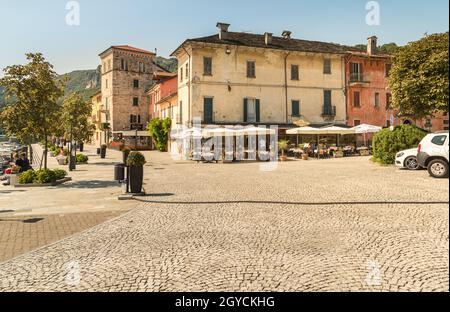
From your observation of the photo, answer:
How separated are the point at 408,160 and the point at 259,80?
1765 centimetres

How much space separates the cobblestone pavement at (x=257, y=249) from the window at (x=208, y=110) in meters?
19.9

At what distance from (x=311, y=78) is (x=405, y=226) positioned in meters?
27.6

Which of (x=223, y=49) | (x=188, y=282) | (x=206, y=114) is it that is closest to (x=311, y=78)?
(x=223, y=49)

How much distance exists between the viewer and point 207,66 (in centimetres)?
2831

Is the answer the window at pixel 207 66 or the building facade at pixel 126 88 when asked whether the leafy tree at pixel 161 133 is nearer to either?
the window at pixel 207 66

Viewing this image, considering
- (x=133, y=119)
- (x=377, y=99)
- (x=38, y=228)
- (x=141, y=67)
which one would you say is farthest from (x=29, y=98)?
(x=141, y=67)

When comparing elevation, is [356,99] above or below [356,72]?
below

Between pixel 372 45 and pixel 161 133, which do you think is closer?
pixel 372 45

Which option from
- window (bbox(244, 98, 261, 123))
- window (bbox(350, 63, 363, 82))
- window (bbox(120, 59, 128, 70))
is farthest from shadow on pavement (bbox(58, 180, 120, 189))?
window (bbox(120, 59, 128, 70))

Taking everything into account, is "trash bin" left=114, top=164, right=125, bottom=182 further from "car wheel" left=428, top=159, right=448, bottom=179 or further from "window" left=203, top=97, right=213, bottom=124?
"window" left=203, top=97, right=213, bottom=124

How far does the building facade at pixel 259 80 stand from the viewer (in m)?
28.3

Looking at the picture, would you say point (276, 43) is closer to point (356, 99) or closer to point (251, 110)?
point (251, 110)

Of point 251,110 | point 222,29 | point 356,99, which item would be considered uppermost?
point 222,29

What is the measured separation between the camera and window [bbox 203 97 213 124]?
92.9ft
